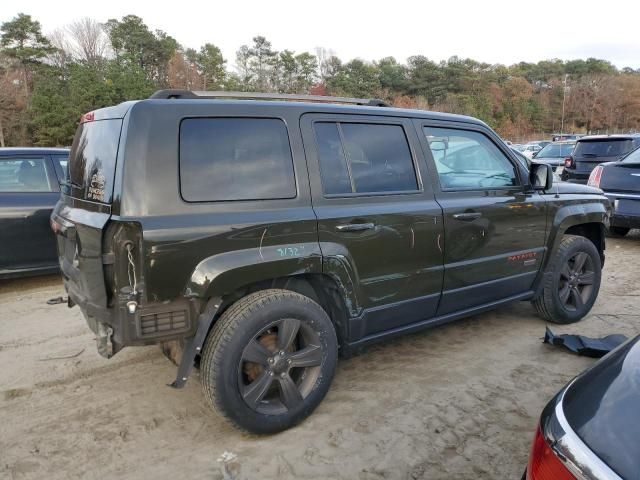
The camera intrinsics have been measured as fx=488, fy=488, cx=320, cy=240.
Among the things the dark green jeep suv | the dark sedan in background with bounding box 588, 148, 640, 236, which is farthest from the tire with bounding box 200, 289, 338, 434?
the dark sedan in background with bounding box 588, 148, 640, 236

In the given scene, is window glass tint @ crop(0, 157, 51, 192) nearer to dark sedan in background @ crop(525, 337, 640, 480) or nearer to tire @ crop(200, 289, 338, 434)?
tire @ crop(200, 289, 338, 434)

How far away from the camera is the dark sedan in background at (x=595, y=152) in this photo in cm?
1021

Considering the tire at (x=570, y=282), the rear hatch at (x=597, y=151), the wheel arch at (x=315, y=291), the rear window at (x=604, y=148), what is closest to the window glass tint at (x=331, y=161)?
the wheel arch at (x=315, y=291)

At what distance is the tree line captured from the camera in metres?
33.1

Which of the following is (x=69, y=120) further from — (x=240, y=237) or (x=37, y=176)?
(x=240, y=237)

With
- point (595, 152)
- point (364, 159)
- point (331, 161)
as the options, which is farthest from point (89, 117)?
point (595, 152)

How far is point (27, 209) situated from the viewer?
221 inches

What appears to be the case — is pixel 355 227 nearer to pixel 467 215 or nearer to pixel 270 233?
pixel 270 233

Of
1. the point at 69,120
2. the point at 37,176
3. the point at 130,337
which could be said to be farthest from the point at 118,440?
the point at 69,120

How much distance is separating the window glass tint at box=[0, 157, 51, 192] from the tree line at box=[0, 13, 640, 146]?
96.4 feet

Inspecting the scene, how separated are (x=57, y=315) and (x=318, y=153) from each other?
135 inches

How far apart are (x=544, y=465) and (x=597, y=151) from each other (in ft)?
35.3

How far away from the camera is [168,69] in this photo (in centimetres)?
4803

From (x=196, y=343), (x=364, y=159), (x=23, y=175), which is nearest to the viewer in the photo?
(x=196, y=343)
